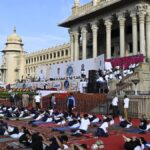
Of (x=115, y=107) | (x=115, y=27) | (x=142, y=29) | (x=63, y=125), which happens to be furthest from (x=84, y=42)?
(x=63, y=125)

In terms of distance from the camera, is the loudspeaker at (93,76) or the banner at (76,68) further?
the banner at (76,68)

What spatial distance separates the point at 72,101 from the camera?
2488 cm

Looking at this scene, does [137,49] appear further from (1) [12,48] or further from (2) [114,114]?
(1) [12,48]

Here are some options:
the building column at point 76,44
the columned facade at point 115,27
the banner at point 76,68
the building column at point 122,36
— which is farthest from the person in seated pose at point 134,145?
the building column at point 76,44

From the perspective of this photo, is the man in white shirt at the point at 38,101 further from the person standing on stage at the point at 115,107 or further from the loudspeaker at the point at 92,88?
the person standing on stage at the point at 115,107

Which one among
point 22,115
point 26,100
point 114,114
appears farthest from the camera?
point 26,100

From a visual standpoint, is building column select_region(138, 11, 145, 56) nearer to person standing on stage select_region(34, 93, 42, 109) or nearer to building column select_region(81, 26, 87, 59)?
building column select_region(81, 26, 87, 59)

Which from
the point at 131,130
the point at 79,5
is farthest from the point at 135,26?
the point at 131,130

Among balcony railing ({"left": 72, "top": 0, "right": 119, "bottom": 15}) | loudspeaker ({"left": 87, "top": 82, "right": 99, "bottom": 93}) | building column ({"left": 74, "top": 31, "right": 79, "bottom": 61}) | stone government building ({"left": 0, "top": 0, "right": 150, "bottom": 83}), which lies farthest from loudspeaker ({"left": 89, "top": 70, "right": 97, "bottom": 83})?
building column ({"left": 74, "top": 31, "right": 79, "bottom": 61})

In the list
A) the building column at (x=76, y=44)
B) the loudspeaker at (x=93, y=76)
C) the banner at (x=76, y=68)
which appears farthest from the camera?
the building column at (x=76, y=44)

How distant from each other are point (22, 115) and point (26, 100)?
969 centimetres

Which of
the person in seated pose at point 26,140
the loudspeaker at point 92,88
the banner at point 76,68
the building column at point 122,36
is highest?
the building column at point 122,36

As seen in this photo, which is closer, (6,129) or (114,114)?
(6,129)

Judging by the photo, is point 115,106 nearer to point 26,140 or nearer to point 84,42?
point 26,140
